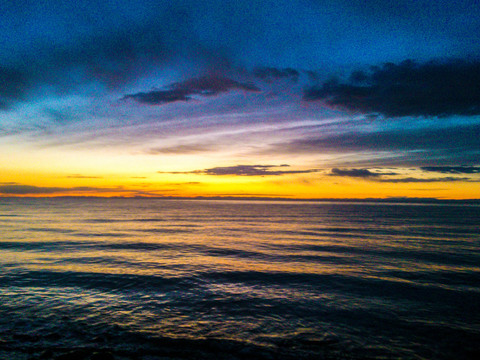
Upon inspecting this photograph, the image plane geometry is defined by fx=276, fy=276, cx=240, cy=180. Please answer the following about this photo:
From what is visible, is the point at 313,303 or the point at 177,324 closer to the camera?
the point at 177,324

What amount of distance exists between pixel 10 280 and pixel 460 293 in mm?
31832

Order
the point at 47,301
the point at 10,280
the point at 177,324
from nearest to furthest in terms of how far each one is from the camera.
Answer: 1. the point at 177,324
2. the point at 47,301
3. the point at 10,280

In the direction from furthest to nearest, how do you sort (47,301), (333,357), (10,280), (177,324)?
(10,280) → (47,301) → (177,324) → (333,357)

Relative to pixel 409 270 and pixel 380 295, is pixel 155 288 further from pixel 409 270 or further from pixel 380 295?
pixel 409 270

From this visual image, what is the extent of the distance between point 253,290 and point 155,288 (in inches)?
268

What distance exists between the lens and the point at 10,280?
20.4 m

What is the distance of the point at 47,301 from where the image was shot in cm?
1616

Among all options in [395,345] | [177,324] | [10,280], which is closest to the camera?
[395,345]

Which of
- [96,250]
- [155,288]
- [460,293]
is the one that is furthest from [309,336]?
[96,250]

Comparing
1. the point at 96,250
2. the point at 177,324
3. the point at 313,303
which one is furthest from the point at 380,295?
the point at 96,250

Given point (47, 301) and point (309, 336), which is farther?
point (47, 301)

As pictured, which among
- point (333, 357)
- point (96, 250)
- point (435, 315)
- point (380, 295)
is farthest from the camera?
point (96, 250)

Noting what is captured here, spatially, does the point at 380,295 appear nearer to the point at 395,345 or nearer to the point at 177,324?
the point at 395,345

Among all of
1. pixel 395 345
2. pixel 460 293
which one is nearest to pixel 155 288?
pixel 395 345
